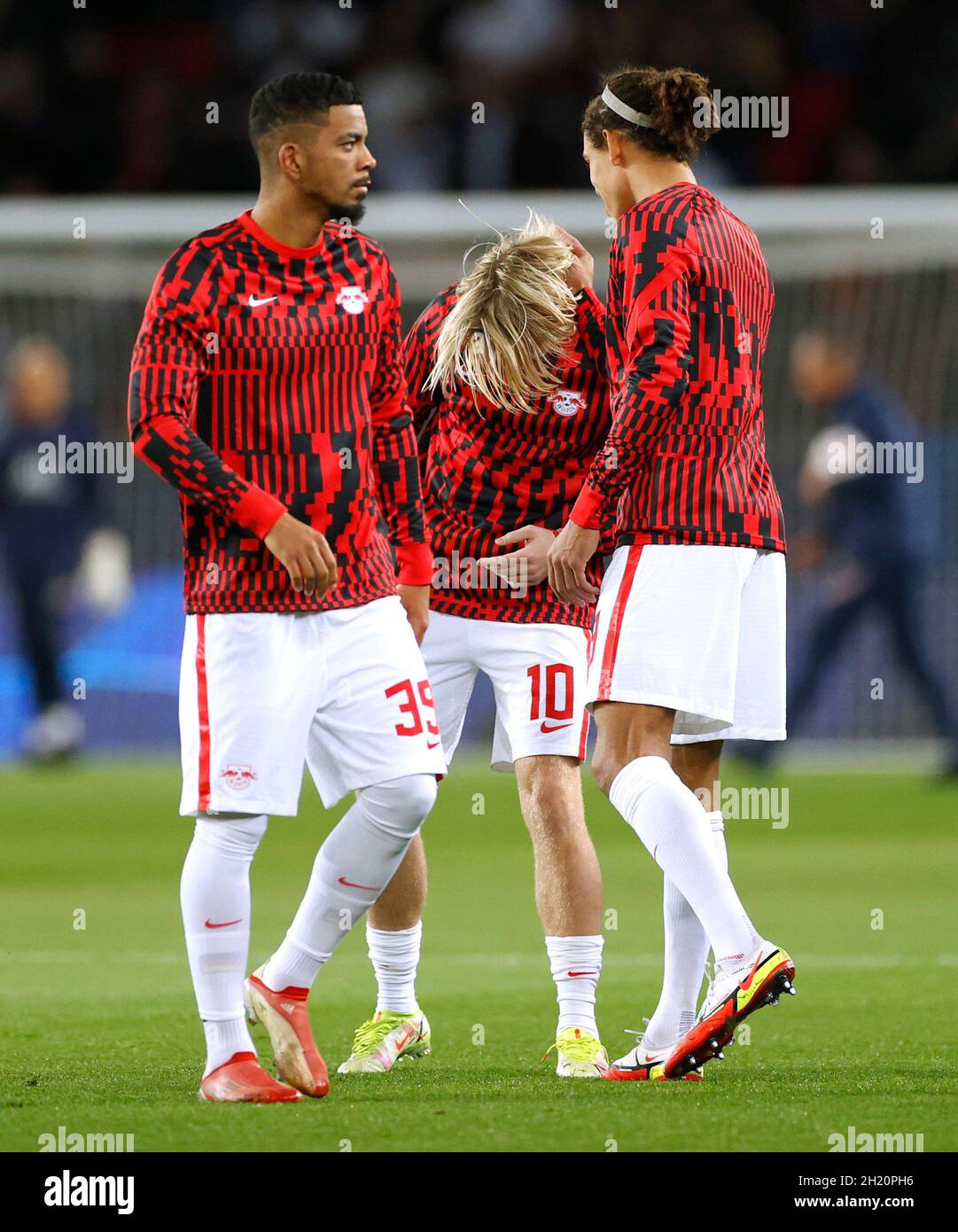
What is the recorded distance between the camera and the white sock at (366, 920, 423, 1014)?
5.64 meters

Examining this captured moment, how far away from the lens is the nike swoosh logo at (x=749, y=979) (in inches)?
183

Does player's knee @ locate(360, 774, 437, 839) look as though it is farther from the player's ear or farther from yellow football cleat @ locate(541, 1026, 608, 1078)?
the player's ear

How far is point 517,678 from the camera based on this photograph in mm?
5672

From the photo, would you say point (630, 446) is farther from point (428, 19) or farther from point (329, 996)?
point (428, 19)

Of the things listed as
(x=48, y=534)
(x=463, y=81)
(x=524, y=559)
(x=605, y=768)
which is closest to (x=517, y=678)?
(x=524, y=559)

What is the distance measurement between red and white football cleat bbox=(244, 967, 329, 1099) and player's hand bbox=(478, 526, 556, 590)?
1325mm

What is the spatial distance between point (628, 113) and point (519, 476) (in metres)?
1.07

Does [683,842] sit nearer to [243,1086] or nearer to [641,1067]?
[641,1067]

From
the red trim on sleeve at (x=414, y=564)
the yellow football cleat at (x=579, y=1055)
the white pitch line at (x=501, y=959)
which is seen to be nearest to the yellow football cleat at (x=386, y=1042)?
the yellow football cleat at (x=579, y=1055)

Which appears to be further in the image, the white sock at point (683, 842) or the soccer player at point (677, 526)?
the soccer player at point (677, 526)

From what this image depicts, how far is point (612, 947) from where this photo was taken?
758 cm

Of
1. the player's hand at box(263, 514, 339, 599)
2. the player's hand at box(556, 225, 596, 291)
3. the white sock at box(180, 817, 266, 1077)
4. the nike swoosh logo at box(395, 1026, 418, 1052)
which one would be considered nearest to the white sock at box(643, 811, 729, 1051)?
the nike swoosh logo at box(395, 1026, 418, 1052)

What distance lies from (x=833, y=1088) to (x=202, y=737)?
1.69 metres

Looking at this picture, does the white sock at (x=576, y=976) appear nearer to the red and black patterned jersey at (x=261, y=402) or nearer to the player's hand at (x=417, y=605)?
the player's hand at (x=417, y=605)
